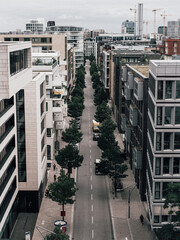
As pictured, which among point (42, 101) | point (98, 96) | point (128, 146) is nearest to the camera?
point (42, 101)

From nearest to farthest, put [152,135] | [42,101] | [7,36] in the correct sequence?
[152,135]
[42,101]
[7,36]

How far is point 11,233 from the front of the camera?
6222 centimetres

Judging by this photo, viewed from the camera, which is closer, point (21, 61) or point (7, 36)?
point (21, 61)

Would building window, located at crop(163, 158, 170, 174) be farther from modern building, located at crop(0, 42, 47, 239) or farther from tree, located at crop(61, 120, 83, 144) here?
tree, located at crop(61, 120, 83, 144)

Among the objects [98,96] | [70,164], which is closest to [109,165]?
[70,164]

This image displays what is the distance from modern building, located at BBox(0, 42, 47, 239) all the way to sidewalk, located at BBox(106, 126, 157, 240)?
13.5 metres

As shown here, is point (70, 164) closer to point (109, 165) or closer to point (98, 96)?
point (109, 165)

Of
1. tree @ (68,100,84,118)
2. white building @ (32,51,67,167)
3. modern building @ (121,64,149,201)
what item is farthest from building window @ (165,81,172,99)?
tree @ (68,100,84,118)

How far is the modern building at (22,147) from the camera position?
188 ft

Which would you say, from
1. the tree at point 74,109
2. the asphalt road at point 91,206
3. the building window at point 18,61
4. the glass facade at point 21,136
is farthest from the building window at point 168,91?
the tree at point 74,109

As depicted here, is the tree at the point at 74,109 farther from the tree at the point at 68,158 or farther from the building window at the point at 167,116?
the building window at the point at 167,116

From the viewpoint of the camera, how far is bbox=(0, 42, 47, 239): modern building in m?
57.3

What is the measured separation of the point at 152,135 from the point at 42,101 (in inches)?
943

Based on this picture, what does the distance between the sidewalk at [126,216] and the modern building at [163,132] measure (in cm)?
255
